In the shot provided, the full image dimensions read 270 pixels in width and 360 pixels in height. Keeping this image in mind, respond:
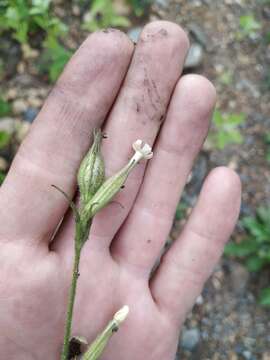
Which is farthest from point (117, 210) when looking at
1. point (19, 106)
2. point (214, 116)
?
point (19, 106)

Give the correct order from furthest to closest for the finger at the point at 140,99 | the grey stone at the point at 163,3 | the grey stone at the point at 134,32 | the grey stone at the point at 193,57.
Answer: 1. the grey stone at the point at 163,3
2. the grey stone at the point at 193,57
3. the grey stone at the point at 134,32
4. the finger at the point at 140,99

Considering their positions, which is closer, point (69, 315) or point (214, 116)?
point (69, 315)

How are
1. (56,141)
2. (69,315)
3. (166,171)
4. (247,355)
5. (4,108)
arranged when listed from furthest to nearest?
(247,355)
(4,108)
(166,171)
(56,141)
(69,315)

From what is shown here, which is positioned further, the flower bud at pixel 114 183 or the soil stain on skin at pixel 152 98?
the soil stain on skin at pixel 152 98

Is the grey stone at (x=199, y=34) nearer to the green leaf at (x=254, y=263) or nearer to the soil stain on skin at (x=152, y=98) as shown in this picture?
the green leaf at (x=254, y=263)

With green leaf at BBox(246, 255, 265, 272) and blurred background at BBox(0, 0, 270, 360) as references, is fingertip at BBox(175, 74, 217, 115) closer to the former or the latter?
blurred background at BBox(0, 0, 270, 360)

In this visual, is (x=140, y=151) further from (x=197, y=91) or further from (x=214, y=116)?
(x=214, y=116)

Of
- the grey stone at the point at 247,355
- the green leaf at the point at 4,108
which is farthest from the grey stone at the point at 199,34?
the grey stone at the point at 247,355
